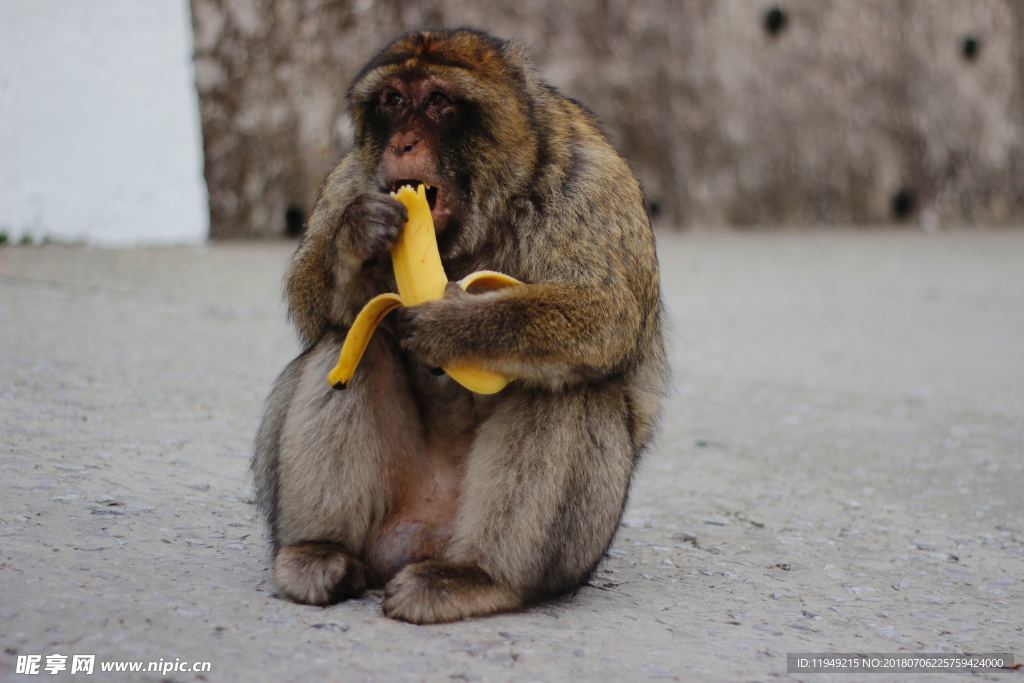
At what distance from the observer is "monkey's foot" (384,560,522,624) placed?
265 centimetres

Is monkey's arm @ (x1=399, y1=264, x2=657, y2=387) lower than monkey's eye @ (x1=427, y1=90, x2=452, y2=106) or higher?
lower

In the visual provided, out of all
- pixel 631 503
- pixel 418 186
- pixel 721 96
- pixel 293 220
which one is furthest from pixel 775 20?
pixel 418 186

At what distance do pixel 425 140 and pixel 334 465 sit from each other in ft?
2.65

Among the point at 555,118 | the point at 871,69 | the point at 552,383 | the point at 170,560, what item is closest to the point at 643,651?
the point at 552,383

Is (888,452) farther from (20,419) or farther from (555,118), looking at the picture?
(20,419)

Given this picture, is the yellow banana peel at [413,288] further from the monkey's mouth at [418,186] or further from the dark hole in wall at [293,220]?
the dark hole in wall at [293,220]

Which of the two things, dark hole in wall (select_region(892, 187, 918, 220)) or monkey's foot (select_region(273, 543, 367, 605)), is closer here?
monkey's foot (select_region(273, 543, 367, 605))

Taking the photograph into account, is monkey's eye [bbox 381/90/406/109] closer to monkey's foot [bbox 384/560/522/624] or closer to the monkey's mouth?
the monkey's mouth

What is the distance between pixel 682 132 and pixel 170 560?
25.9 ft

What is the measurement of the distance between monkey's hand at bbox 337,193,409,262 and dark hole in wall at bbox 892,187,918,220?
9319 millimetres

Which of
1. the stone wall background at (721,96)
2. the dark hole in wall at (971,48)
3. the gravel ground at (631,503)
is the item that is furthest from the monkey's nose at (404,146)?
the dark hole in wall at (971,48)

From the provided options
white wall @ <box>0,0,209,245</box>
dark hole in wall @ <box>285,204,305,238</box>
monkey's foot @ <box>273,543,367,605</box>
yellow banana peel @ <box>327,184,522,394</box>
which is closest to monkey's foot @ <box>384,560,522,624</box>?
monkey's foot @ <box>273,543,367,605</box>

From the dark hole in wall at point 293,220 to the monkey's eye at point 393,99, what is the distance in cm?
580

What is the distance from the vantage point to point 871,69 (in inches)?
428
